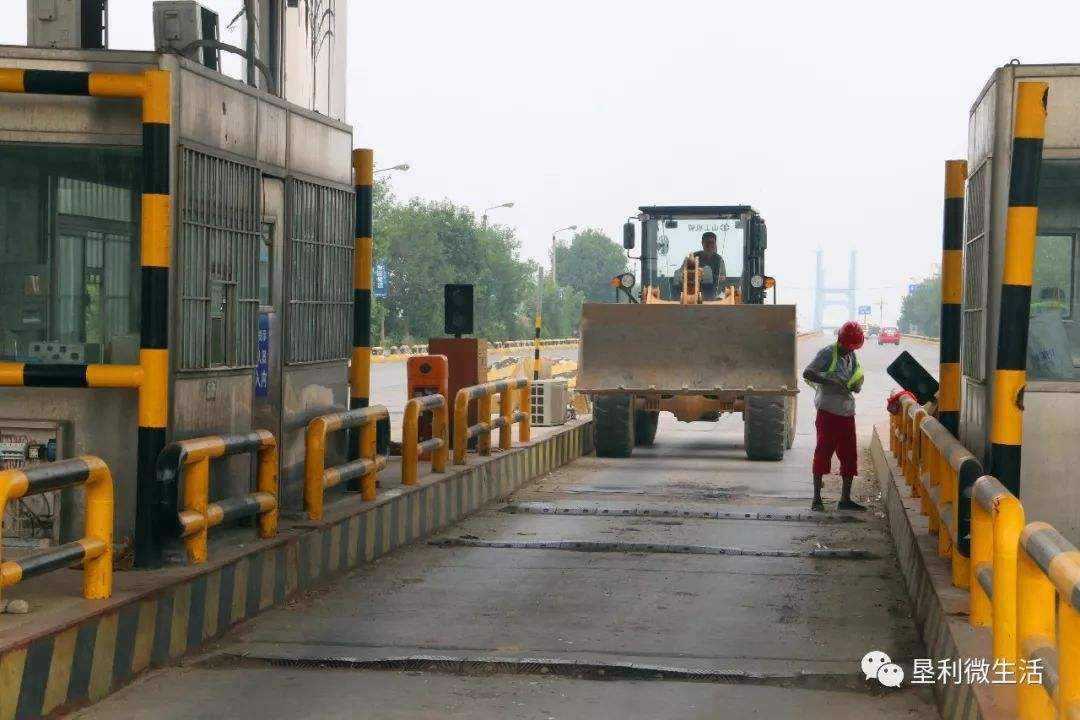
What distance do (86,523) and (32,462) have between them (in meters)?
1.66

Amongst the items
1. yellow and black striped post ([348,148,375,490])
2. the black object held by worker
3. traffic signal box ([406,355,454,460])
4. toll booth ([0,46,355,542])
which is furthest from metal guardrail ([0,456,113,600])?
traffic signal box ([406,355,454,460])

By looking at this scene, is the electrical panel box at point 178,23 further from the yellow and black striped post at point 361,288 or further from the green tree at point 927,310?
the green tree at point 927,310

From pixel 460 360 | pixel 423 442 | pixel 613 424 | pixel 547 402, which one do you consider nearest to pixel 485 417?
pixel 460 360

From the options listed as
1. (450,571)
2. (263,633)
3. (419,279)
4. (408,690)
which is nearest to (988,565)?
(408,690)

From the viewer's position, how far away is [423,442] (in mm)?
13344

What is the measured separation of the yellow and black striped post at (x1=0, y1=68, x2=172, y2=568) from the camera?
8.03 metres

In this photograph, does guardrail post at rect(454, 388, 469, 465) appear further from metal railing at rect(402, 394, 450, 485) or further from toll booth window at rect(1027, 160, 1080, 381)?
Answer: toll booth window at rect(1027, 160, 1080, 381)

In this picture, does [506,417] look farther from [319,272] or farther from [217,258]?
[217,258]

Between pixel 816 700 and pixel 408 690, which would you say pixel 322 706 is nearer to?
pixel 408 690

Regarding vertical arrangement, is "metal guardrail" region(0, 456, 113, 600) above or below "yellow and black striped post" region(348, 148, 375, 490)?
below

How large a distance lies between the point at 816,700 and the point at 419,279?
8438cm

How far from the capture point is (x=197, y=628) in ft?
26.6

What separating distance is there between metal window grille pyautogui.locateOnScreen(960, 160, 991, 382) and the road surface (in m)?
1.49

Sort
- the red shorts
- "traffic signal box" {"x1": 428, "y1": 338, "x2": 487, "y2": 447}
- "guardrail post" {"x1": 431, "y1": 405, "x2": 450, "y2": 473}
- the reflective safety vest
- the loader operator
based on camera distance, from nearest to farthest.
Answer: "guardrail post" {"x1": 431, "y1": 405, "x2": 450, "y2": 473} < the reflective safety vest < the red shorts < "traffic signal box" {"x1": 428, "y1": 338, "x2": 487, "y2": 447} < the loader operator
